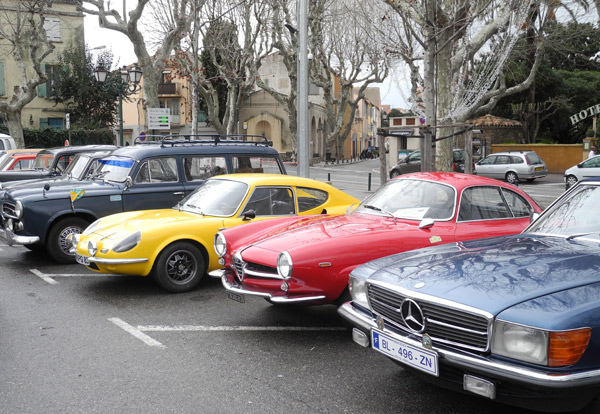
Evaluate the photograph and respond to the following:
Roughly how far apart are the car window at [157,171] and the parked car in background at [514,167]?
861 inches

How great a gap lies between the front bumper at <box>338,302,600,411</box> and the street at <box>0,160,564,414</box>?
78 centimetres

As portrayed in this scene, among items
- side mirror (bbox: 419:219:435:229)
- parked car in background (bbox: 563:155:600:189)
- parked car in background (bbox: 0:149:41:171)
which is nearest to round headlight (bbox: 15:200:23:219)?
side mirror (bbox: 419:219:435:229)

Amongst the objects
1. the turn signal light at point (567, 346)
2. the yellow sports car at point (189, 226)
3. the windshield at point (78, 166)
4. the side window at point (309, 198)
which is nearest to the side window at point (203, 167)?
the yellow sports car at point (189, 226)

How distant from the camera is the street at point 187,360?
4000 millimetres

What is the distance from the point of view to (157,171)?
29.9 ft

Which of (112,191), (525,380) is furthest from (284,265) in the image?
(112,191)

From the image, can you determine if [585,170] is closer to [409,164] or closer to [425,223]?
[409,164]

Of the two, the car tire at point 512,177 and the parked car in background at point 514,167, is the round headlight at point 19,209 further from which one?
the car tire at point 512,177

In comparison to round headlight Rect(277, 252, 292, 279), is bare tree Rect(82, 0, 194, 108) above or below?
above

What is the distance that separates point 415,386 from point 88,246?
14.3 ft

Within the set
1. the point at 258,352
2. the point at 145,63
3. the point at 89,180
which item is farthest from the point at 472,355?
the point at 145,63

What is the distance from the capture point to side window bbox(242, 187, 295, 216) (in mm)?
7457

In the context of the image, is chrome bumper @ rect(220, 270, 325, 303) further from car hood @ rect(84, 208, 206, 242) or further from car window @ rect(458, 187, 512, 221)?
car window @ rect(458, 187, 512, 221)

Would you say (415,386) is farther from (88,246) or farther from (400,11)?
(400,11)
